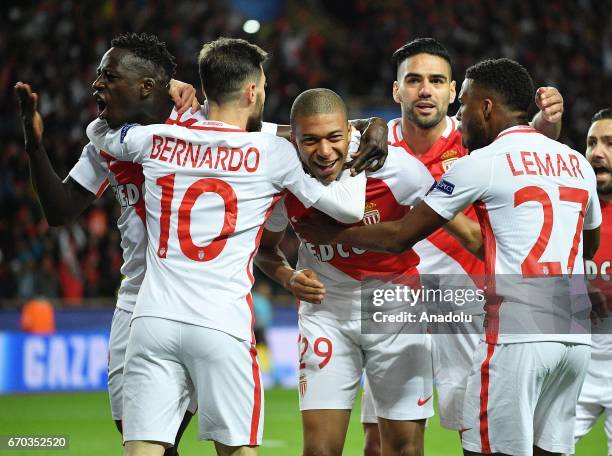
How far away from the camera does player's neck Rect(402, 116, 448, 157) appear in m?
5.94

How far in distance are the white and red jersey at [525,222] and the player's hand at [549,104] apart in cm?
59

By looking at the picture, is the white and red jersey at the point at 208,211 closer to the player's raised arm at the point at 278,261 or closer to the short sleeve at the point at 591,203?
the player's raised arm at the point at 278,261

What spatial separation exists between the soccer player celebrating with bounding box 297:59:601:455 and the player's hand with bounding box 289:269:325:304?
573 mm

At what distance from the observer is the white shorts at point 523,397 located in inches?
169

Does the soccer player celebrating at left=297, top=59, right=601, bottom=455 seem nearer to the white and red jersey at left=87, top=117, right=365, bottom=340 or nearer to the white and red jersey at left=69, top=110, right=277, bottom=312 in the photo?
the white and red jersey at left=87, top=117, right=365, bottom=340

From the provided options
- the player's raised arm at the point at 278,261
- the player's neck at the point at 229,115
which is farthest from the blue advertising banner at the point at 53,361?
the player's neck at the point at 229,115

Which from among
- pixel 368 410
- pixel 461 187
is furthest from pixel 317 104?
pixel 368 410

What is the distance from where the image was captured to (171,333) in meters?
4.23

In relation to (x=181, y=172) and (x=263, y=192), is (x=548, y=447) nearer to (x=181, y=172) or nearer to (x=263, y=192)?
(x=263, y=192)

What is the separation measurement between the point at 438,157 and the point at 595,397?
6.45 feet

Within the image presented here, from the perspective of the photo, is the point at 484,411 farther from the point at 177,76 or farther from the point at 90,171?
the point at 177,76

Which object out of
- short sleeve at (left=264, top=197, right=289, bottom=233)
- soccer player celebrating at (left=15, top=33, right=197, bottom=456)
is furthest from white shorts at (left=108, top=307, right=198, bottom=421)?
short sleeve at (left=264, top=197, right=289, bottom=233)

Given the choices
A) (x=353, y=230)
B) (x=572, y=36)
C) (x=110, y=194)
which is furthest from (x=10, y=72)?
(x=353, y=230)

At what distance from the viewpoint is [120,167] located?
16.0 ft
